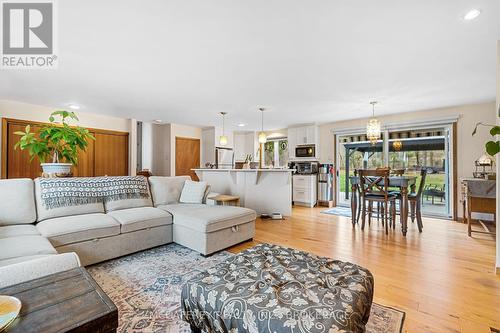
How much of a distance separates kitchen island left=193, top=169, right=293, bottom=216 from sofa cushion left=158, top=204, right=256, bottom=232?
175cm

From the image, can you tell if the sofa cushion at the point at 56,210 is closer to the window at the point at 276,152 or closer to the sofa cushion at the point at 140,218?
the sofa cushion at the point at 140,218

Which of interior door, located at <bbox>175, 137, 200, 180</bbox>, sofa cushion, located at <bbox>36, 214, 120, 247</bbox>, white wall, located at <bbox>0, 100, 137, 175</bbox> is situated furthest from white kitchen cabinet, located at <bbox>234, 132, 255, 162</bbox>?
sofa cushion, located at <bbox>36, 214, 120, 247</bbox>

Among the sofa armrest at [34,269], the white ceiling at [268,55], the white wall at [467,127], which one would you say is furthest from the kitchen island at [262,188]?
the sofa armrest at [34,269]

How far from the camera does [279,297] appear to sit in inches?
45.2

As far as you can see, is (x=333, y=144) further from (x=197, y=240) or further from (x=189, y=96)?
(x=197, y=240)

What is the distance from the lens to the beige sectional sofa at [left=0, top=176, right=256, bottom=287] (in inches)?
81.0

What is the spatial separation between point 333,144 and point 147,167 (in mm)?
5484

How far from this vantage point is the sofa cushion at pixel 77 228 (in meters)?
2.19

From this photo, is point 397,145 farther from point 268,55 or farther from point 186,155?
point 186,155

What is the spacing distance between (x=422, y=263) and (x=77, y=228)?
12.0ft

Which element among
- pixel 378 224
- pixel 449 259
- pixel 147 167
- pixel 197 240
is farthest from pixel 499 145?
pixel 147 167

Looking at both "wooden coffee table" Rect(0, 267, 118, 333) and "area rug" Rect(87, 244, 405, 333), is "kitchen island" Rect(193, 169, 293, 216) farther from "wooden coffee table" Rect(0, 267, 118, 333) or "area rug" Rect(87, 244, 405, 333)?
"wooden coffee table" Rect(0, 267, 118, 333)

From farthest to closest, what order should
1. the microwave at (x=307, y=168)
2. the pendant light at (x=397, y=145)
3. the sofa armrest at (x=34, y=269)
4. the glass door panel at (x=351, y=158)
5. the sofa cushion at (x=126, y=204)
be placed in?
the microwave at (x=307, y=168), the glass door panel at (x=351, y=158), the pendant light at (x=397, y=145), the sofa cushion at (x=126, y=204), the sofa armrest at (x=34, y=269)

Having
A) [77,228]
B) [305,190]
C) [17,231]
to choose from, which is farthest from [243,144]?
A: [17,231]
